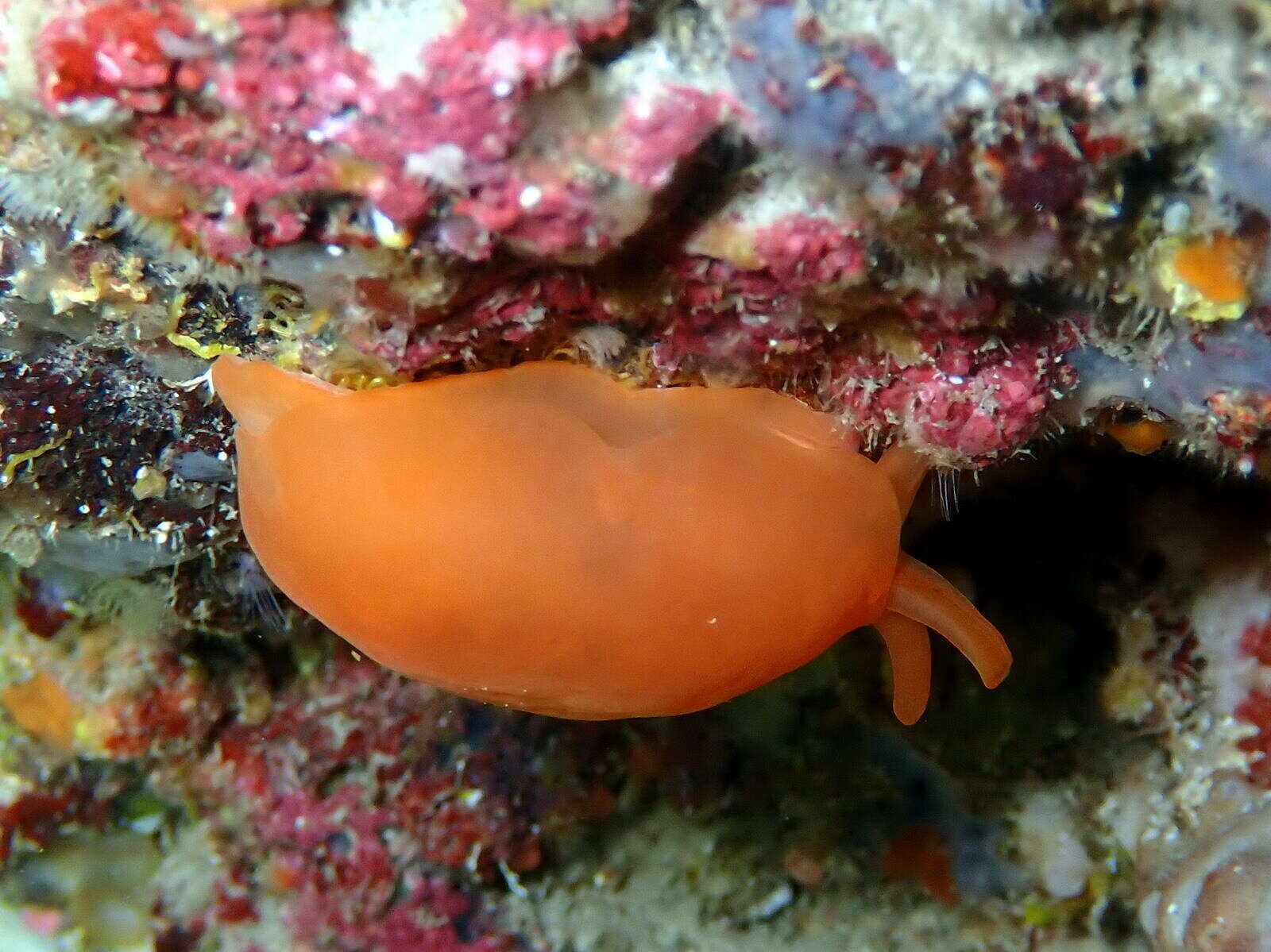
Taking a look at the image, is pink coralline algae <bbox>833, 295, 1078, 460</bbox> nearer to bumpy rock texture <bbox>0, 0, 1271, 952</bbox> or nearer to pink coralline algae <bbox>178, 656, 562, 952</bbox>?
bumpy rock texture <bbox>0, 0, 1271, 952</bbox>

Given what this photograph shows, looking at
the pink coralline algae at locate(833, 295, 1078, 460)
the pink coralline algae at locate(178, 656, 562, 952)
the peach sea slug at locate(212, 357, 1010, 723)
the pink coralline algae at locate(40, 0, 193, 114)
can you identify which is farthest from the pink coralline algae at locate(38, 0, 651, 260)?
the pink coralline algae at locate(178, 656, 562, 952)

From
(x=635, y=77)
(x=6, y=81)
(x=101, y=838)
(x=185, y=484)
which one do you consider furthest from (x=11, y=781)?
(x=635, y=77)

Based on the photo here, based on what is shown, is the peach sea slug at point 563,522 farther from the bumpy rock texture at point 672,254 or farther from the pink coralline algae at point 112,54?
the pink coralline algae at point 112,54

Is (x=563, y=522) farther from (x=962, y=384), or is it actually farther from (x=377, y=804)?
(x=377, y=804)

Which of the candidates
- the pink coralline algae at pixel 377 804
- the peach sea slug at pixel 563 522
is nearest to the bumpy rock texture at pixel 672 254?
the peach sea slug at pixel 563 522

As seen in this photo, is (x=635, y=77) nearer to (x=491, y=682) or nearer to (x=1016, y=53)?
(x=1016, y=53)

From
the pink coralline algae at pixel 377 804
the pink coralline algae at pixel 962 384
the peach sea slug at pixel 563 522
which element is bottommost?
the pink coralline algae at pixel 377 804

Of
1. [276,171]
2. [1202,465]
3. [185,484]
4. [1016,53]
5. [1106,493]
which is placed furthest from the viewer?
[1106,493]

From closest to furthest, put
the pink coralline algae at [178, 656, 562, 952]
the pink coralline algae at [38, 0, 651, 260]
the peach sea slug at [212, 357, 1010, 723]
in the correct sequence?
the pink coralline algae at [38, 0, 651, 260] → the peach sea slug at [212, 357, 1010, 723] → the pink coralline algae at [178, 656, 562, 952]
